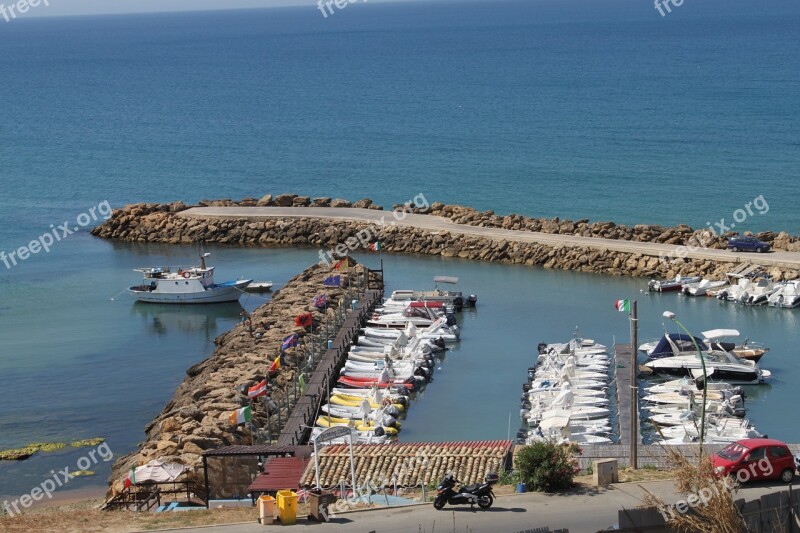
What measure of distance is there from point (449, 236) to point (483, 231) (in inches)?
86.1

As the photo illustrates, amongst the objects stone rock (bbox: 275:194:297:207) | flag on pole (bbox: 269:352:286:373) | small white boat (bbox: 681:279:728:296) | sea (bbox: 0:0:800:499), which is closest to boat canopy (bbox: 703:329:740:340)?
sea (bbox: 0:0:800:499)

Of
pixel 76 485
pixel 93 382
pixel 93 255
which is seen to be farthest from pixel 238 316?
pixel 76 485

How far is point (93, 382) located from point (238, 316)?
12.1 meters

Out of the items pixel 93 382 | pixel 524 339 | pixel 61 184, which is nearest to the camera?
pixel 93 382

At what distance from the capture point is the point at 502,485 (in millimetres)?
28547

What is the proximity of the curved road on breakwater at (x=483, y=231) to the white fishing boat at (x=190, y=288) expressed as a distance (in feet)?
40.7

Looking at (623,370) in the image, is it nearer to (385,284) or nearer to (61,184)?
(385,284)

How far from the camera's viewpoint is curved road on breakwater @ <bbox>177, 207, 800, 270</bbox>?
2362 inches

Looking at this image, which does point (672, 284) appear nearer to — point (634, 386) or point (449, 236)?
point (449, 236)

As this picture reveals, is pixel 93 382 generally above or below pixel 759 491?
above

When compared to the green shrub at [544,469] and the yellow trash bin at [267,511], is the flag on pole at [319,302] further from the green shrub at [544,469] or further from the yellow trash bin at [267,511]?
the yellow trash bin at [267,511]

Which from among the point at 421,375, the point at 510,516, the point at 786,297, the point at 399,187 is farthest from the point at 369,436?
the point at 399,187

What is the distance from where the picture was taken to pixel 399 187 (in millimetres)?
97688

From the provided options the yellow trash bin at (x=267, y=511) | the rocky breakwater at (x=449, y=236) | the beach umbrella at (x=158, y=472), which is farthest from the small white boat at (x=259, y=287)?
the yellow trash bin at (x=267, y=511)
